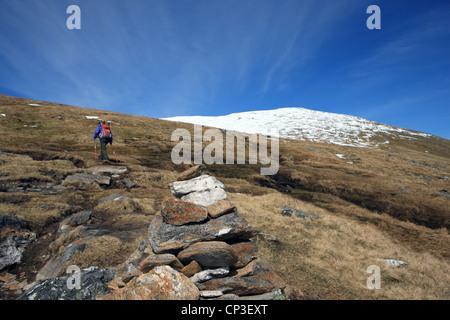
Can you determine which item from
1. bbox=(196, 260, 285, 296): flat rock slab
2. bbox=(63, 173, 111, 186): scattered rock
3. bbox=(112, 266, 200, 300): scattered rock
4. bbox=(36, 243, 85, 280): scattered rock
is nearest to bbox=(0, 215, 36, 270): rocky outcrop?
bbox=(36, 243, 85, 280): scattered rock

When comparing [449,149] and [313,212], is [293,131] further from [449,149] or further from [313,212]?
[313,212]

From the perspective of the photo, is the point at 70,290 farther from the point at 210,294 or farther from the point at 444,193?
the point at 444,193

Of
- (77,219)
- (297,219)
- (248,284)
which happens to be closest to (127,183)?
(77,219)

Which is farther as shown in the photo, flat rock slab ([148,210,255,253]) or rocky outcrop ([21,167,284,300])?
flat rock slab ([148,210,255,253])

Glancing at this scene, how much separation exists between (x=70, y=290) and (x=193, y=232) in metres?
4.42

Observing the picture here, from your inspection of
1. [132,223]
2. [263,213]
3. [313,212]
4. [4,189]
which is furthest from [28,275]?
[313,212]

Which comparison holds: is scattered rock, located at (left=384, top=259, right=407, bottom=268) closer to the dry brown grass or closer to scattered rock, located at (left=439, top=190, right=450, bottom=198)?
the dry brown grass

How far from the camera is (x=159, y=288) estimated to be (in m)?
6.19

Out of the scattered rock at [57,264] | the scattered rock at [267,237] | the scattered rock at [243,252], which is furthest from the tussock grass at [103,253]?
the scattered rock at [267,237]

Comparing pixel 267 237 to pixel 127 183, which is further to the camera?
pixel 127 183

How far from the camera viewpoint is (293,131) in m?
111

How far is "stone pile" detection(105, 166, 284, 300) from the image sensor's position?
21.3 feet

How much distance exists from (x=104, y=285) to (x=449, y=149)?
146 m

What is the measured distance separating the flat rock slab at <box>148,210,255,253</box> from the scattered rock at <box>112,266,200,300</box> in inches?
54.4
